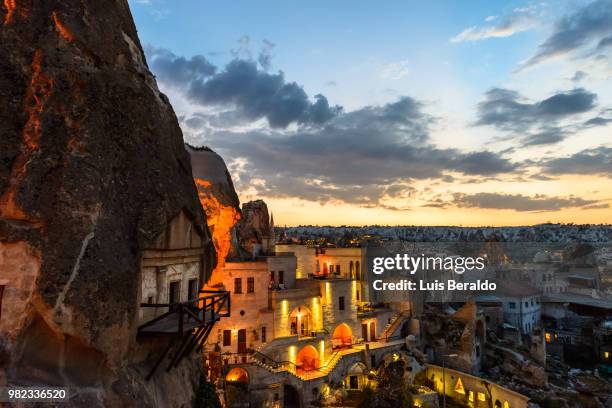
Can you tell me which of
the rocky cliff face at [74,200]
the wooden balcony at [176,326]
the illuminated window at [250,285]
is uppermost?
the rocky cliff face at [74,200]

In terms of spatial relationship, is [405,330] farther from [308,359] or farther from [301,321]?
[301,321]

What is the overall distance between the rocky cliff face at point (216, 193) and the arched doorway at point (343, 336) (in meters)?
17.0

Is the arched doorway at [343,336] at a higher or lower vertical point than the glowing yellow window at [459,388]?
higher

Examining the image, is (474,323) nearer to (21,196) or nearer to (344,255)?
(344,255)

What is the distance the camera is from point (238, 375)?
3694 centimetres

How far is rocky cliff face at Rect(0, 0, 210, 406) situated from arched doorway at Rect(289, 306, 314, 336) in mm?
31244

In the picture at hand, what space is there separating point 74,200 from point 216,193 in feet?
88.8

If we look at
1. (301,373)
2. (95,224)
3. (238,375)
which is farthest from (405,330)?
(95,224)

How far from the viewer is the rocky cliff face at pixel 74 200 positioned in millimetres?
10719

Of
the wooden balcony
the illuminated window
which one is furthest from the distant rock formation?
the wooden balcony

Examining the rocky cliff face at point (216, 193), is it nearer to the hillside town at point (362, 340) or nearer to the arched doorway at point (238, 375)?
the hillside town at point (362, 340)

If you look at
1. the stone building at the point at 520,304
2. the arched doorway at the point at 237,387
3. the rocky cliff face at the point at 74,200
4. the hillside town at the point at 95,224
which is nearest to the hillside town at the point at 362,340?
the arched doorway at the point at 237,387

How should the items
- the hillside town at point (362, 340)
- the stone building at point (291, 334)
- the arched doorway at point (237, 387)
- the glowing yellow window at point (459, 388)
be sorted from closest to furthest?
the arched doorway at point (237, 387) → the stone building at point (291, 334) → the hillside town at point (362, 340) → the glowing yellow window at point (459, 388)

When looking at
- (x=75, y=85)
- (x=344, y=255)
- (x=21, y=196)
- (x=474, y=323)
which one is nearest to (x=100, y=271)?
(x=21, y=196)
